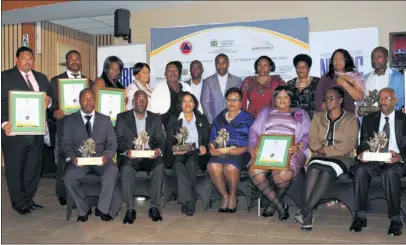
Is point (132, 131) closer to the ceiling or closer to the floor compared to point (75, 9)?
closer to the floor

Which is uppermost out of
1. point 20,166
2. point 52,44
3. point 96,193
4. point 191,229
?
point 52,44

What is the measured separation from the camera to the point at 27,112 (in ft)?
14.8

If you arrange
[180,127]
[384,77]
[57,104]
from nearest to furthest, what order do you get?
[180,127] → [384,77] → [57,104]

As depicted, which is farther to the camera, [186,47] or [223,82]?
[186,47]

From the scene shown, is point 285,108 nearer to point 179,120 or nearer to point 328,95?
point 328,95

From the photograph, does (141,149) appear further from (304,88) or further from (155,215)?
(304,88)

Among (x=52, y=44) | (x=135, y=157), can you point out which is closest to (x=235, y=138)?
(x=135, y=157)

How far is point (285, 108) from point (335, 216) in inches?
49.9

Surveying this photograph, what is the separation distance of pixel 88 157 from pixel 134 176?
50 centimetres

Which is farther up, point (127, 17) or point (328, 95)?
point (127, 17)

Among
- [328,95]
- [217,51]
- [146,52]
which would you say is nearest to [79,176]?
[328,95]

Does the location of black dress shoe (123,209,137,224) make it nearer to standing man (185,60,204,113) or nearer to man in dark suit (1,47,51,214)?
man in dark suit (1,47,51,214)

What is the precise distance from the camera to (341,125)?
422 centimetres

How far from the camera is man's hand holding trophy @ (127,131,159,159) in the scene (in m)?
4.24
